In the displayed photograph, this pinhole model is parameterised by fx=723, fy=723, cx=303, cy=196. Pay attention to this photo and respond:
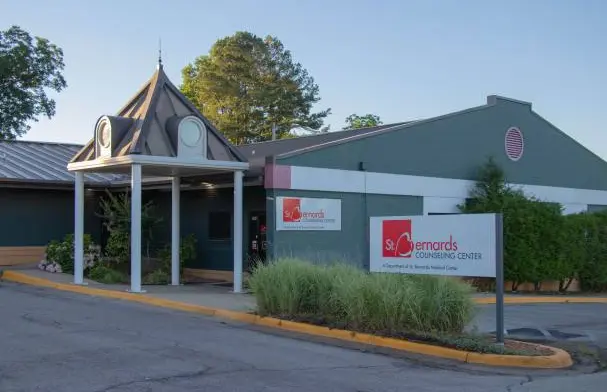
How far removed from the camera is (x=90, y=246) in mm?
23359

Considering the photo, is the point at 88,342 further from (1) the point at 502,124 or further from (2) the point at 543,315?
(1) the point at 502,124

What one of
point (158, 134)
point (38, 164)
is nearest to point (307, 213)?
point (158, 134)

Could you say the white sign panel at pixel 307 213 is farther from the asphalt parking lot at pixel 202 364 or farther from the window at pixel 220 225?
the asphalt parking lot at pixel 202 364

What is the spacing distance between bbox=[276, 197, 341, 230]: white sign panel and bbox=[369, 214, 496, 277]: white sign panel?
6514 millimetres

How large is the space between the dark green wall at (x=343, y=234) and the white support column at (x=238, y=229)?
2.77 ft

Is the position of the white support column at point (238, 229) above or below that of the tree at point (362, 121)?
below

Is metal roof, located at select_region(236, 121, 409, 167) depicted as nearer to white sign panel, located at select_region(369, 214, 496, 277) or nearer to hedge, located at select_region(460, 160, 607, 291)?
hedge, located at select_region(460, 160, 607, 291)

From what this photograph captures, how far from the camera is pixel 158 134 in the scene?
61.5 ft

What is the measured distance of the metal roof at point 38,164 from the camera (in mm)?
25578

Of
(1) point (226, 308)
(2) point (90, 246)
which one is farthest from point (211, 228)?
(1) point (226, 308)

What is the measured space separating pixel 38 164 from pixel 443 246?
65.8 ft

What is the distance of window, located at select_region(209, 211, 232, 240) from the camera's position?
79.3ft

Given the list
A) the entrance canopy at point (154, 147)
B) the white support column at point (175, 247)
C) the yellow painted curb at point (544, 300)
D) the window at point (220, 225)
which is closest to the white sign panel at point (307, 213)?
the entrance canopy at point (154, 147)

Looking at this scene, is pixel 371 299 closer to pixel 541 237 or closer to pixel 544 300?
pixel 544 300
